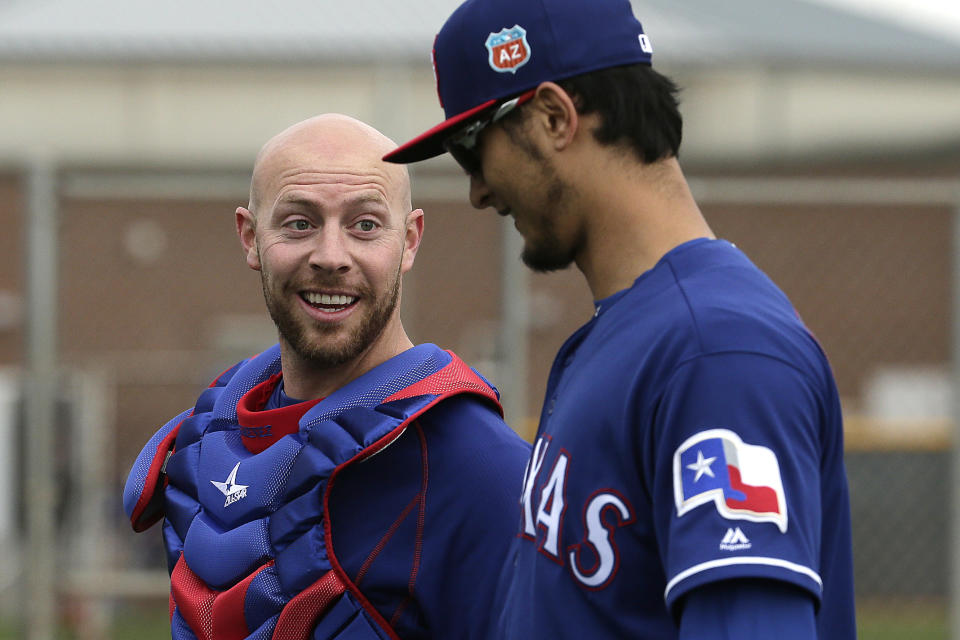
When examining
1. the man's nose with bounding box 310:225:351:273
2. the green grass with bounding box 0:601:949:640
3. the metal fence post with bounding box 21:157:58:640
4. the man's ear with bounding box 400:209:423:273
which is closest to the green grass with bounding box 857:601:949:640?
the green grass with bounding box 0:601:949:640

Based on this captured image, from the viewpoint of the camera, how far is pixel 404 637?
7.64ft

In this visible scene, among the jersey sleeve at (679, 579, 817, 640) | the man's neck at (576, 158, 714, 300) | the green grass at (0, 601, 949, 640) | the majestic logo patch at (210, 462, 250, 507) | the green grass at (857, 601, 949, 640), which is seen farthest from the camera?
the green grass at (857, 601, 949, 640)

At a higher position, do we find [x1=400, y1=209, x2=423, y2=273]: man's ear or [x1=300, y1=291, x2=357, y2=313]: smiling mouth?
[x1=400, y1=209, x2=423, y2=273]: man's ear

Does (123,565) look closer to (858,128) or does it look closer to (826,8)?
(858,128)

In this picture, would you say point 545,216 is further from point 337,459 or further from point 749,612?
point 337,459

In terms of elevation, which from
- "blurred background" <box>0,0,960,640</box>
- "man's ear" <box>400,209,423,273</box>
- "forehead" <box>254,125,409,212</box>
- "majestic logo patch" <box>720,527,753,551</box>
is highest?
"blurred background" <box>0,0,960,640</box>

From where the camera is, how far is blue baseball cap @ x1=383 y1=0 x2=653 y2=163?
5.83 ft

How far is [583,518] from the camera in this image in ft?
5.34

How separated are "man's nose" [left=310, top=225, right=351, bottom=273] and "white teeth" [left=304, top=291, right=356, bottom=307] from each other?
→ 0.21 ft

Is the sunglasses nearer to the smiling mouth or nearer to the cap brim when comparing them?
the cap brim

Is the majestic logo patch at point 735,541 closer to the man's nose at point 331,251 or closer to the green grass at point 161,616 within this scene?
the man's nose at point 331,251

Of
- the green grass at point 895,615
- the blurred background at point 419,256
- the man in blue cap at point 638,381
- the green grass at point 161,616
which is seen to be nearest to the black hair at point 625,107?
the man in blue cap at point 638,381

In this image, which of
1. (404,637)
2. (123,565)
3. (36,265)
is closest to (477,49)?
(404,637)

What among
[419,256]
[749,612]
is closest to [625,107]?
[749,612]
